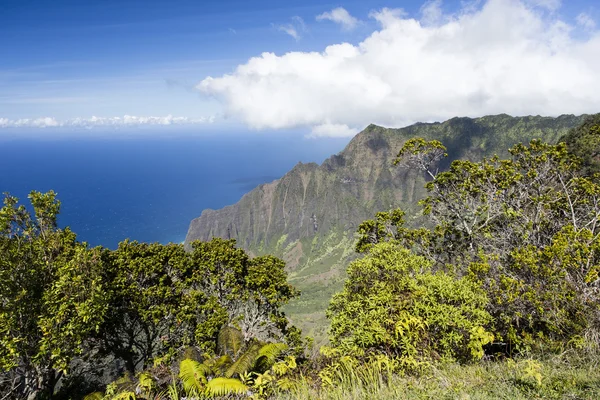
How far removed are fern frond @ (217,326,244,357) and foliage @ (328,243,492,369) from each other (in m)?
4.70

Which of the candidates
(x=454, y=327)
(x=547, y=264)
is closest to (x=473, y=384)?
(x=454, y=327)

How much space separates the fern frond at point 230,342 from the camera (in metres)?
13.7

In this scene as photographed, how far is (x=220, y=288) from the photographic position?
18734 millimetres

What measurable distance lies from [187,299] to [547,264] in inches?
618

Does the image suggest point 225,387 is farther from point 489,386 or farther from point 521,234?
point 521,234

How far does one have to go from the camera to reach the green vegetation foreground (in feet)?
25.2

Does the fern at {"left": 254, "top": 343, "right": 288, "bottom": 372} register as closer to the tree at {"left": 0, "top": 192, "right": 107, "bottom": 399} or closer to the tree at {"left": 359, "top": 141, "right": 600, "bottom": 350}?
the tree at {"left": 0, "top": 192, "right": 107, "bottom": 399}

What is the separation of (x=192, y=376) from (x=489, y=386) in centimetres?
674

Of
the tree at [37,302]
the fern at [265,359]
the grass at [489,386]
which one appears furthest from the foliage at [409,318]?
the tree at [37,302]

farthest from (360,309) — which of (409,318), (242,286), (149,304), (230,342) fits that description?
(149,304)

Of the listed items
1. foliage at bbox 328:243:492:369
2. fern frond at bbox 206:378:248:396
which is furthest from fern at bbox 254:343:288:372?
fern frond at bbox 206:378:248:396

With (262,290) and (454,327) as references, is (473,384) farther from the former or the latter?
(262,290)

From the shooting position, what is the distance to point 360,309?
10320 mm

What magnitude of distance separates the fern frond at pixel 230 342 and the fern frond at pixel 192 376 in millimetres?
4911
